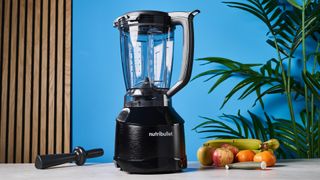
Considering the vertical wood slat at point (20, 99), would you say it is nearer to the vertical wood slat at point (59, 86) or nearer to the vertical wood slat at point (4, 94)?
the vertical wood slat at point (4, 94)

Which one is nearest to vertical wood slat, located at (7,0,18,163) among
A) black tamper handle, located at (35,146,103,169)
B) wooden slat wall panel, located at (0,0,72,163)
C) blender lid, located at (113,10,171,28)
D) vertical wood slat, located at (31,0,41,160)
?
wooden slat wall panel, located at (0,0,72,163)

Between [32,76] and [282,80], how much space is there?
62.6 inches

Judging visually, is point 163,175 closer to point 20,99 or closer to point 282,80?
point 282,80

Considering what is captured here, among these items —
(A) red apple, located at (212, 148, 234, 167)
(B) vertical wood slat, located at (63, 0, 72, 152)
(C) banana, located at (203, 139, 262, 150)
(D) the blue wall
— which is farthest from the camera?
(B) vertical wood slat, located at (63, 0, 72, 152)

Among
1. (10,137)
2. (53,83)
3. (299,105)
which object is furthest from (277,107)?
(10,137)

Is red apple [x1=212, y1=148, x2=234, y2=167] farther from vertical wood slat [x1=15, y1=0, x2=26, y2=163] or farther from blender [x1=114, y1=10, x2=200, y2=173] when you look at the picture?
vertical wood slat [x1=15, y1=0, x2=26, y2=163]

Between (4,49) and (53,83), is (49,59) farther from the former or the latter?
(4,49)

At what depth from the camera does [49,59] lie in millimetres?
2762

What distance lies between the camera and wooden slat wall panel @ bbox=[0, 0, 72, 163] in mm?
2727

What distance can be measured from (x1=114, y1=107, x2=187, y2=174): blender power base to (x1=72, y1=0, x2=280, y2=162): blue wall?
52.8 inches

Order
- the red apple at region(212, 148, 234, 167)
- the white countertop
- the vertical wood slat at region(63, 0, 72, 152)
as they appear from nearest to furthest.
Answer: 1. the white countertop
2. the red apple at region(212, 148, 234, 167)
3. the vertical wood slat at region(63, 0, 72, 152)

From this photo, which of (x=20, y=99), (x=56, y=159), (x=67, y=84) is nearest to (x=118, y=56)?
(x=67, y=84)

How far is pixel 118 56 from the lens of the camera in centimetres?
255

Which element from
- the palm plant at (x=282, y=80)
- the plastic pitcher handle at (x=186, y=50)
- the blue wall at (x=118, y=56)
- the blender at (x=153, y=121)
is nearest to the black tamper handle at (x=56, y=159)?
the blender at (x=153, y=121)
